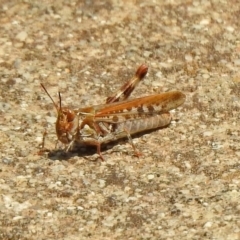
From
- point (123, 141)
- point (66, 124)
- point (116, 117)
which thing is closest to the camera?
point (66, 124)

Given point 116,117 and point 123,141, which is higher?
point 116,117

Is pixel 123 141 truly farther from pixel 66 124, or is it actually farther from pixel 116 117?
pixel 66 124

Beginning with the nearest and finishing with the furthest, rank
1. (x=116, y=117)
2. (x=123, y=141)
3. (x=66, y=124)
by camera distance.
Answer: (x=66, y=124)
(x=116, y=117)
(x=123, y=141)

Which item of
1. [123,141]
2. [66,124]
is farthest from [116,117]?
[66,124]

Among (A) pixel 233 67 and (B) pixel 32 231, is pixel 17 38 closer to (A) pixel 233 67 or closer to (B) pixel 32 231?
(A) pixel 233 67

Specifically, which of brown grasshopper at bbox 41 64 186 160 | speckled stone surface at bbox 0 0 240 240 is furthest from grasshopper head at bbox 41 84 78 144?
speckled stone surface at bbox 0 0 240 240

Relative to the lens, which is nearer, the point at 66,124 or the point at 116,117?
the point at 66,124

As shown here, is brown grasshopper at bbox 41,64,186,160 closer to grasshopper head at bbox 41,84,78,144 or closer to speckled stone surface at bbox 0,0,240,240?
grasshopper head at bbox 41,84,78,144
